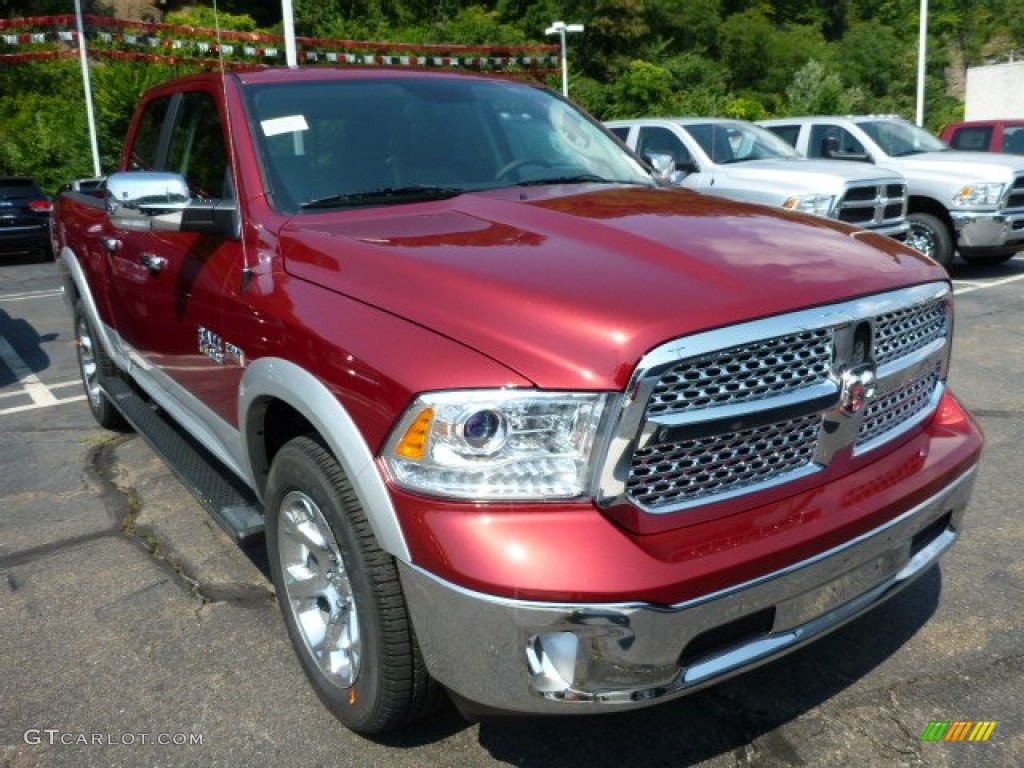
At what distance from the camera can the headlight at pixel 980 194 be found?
34.4 feet

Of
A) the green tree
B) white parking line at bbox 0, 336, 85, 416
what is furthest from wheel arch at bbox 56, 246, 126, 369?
the green tree

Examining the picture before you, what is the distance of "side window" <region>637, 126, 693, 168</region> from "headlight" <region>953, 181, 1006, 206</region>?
10.0 ft

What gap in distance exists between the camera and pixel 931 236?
1101cm

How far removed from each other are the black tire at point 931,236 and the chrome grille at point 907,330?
344 inches

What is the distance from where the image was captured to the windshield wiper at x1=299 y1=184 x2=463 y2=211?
3144mm

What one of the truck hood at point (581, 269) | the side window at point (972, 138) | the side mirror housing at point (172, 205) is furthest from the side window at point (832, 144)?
the side mirror housing at point (172, 205)

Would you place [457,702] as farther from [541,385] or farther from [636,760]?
[541,385]

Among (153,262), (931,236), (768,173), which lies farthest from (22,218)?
(153,262)

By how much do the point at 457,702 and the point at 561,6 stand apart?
51.6 m

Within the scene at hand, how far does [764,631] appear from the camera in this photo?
2.28 m

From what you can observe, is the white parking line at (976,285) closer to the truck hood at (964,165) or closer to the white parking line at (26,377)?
the truck hood at (964,165)

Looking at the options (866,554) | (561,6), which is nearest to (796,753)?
(866,554)

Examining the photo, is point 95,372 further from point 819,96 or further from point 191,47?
point 819,96

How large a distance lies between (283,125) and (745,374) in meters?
1.96
